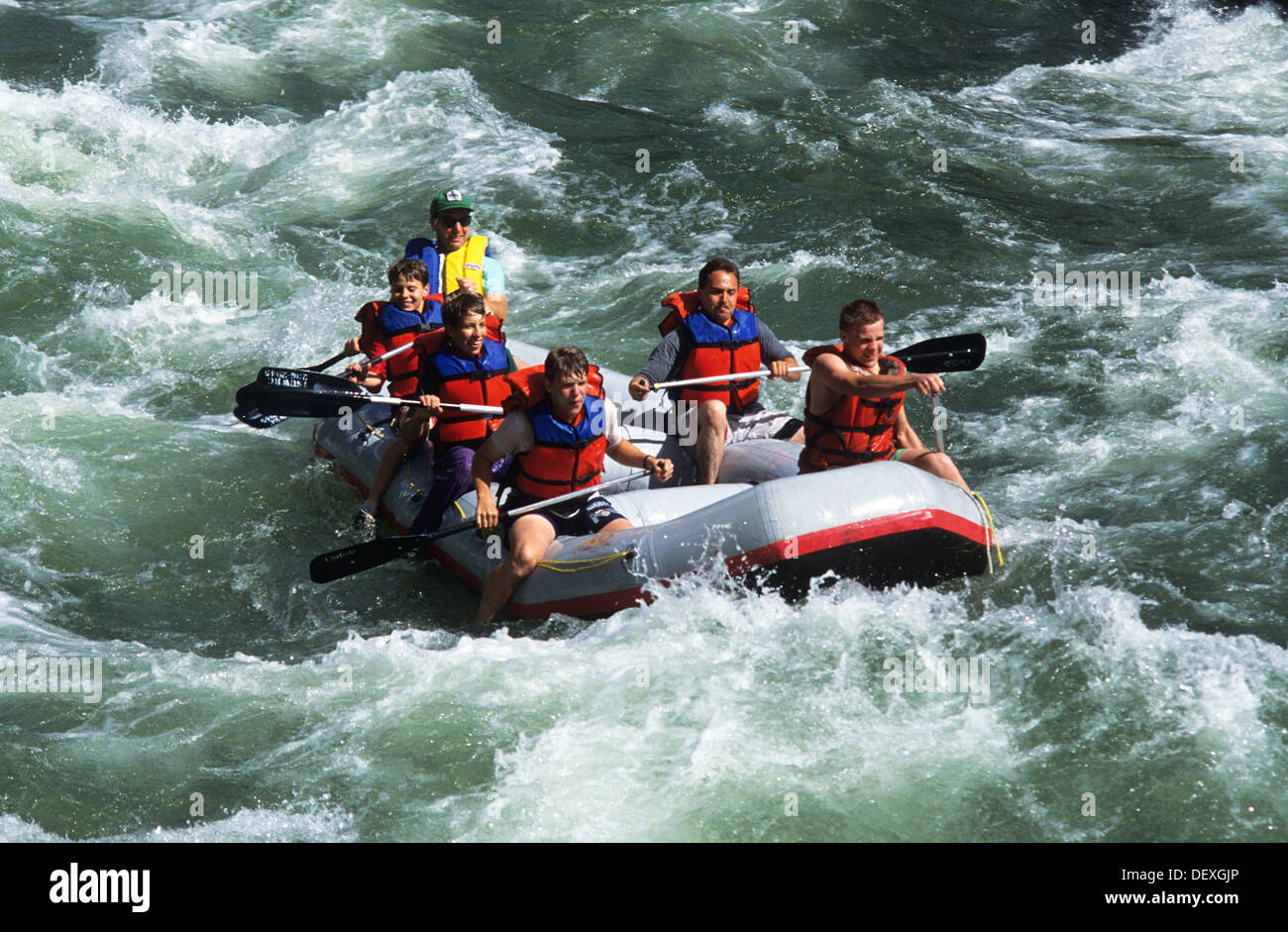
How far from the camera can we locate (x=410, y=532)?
652 centimetres

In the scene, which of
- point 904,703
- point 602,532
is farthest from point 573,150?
point 904,703

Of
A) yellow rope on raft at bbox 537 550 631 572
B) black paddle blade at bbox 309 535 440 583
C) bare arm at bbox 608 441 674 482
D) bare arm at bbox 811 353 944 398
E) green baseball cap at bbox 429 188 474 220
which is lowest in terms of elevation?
black paddle blade at bbox 309 535 440 583

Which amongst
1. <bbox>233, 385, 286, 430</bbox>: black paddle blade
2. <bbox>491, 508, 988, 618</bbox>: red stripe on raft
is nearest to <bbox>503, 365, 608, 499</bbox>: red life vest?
<bbox>491, 508, 988, 618</bbox>: red stripe on raft

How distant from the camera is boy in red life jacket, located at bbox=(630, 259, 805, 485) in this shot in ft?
21.4

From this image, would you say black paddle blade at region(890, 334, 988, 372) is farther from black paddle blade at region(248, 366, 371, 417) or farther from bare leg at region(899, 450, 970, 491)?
black paddle blade at region(248, 366, 371, 417)

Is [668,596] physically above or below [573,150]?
below

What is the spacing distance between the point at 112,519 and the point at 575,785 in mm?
3515

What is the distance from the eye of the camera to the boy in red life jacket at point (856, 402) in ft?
18.8

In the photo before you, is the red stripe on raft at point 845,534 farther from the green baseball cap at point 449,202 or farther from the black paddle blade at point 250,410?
the green baseball cap at point 449,202

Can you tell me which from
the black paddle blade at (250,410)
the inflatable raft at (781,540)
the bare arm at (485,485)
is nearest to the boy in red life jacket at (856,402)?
the inflatable raft at (781,540)

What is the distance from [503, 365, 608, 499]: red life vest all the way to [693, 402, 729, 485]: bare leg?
0.78 meters

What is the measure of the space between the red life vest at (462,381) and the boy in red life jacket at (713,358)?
27.4 inches

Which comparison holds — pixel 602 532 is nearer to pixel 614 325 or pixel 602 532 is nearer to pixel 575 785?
pixel 575 785
